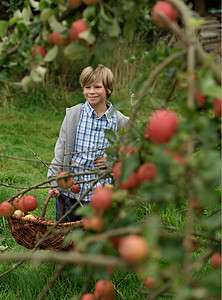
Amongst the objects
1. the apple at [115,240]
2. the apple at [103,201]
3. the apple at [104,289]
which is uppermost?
the apple at [103,201]

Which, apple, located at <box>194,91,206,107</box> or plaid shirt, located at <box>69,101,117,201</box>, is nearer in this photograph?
apple, located at <box>194,91,206,107</box>

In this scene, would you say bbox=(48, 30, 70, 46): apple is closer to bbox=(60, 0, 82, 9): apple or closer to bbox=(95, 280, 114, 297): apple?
bbox=(60, 0, 82, 9): apple

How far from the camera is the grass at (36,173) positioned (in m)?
1.78

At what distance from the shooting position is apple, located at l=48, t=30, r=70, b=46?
85 cm

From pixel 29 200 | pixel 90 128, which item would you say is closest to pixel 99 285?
pixel 29 200

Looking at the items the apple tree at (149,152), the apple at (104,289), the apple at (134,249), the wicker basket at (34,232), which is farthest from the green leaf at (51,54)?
the wicker basket at (34,232)

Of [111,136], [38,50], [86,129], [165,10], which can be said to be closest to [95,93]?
[86,129]

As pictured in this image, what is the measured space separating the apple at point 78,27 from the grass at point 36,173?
1.06ft

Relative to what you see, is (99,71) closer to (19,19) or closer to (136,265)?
(19,19)

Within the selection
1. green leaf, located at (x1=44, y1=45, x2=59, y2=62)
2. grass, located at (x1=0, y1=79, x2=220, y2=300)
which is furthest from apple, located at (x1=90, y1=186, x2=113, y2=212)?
green leaf, located at (x1=44, y1=45, x2=59, y2=62)

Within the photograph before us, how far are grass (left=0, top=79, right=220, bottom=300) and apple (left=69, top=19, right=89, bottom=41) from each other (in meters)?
0.32

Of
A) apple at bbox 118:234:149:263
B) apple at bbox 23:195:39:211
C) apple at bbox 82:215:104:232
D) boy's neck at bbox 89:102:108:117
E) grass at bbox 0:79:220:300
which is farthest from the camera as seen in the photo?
boy's neck at bbox 89:102:108:117

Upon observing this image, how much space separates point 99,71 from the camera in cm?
255

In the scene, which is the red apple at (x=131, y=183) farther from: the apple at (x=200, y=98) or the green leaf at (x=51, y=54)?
the green leaf at (x=51, y=54)
